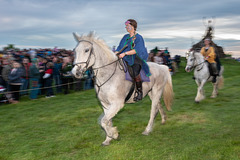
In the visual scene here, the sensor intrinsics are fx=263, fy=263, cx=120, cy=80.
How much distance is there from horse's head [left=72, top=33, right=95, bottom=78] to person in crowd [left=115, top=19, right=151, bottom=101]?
93cm

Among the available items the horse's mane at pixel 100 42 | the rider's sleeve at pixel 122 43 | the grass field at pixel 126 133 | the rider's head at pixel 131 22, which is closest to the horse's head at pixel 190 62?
the grass field at pixel 126 133

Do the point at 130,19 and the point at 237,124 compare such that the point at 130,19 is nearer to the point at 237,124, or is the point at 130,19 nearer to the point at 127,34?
the point at 127,34

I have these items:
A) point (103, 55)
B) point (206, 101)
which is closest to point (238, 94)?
point (206, 101)

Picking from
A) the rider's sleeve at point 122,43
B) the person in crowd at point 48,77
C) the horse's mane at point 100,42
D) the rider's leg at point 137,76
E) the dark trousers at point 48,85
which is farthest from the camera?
the dark trousers at point 48,85

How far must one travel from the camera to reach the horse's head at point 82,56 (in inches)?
184

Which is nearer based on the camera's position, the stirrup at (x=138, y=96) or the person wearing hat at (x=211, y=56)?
the stirrup at (x=138, y=96)

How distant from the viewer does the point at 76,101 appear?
12.4m

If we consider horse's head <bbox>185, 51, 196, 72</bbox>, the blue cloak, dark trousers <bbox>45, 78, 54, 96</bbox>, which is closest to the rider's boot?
the blue cloak

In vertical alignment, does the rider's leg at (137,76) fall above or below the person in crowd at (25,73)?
above

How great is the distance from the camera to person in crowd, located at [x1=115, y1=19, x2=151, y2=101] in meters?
5.76

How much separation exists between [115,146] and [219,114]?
4.57m

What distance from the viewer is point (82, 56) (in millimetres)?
4801

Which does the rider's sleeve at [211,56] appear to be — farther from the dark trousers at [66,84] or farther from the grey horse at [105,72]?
the dark trousers at [66,84]

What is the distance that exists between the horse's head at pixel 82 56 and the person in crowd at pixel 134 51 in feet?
3.05
